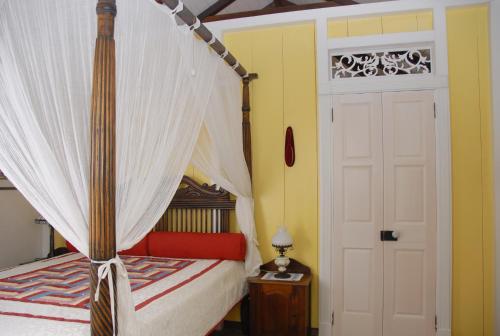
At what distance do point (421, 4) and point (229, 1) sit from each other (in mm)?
1904

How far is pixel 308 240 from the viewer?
376cm

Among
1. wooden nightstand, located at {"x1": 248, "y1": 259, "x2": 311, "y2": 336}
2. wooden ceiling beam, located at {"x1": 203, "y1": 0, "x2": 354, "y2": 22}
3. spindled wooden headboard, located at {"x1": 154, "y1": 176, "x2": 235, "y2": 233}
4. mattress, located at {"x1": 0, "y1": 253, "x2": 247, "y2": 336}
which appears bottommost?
wooden nightstand, located at {"x1": 248, "y1": 259, "x2": 311, "y2": 336}

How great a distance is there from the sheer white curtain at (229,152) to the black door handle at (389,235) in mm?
1077

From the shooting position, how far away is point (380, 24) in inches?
145

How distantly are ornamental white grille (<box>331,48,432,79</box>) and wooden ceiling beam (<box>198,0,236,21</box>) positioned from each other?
1372 mm

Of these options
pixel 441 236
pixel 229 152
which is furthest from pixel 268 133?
pixel 441 236

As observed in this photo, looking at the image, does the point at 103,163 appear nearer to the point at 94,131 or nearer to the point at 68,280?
the point at 94,131

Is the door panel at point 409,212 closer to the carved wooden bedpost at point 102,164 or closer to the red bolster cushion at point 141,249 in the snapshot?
the red bolster cushion at point 141,249

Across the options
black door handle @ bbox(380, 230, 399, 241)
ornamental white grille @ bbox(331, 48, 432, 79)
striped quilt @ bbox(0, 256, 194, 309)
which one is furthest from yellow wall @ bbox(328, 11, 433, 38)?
striped quilt @ bbox(0, 256, 194, 309)

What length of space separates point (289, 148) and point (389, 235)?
114 centimetres

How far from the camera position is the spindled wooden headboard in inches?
151

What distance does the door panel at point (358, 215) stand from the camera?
142 inches

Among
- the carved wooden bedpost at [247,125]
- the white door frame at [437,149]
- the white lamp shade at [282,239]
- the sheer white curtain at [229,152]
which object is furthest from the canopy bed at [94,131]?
the white door frame at [437,149]

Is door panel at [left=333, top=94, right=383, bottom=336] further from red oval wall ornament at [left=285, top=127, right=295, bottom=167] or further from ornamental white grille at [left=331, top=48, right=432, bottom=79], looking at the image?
red oval wall ornament at [left=285, top=127, right=295, bottom=167]
